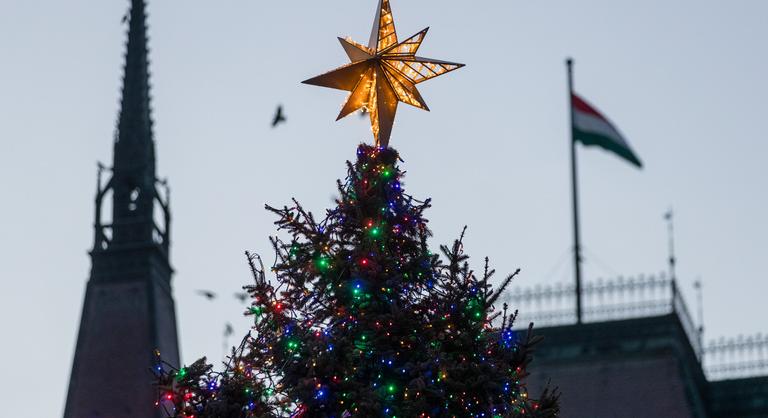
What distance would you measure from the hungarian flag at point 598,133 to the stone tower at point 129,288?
511 inches

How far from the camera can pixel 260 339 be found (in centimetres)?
2461

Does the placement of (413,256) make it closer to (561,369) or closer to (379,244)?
(379,244)

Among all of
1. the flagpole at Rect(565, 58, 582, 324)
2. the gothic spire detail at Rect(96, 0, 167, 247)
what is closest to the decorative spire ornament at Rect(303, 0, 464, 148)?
the flagpole at Rect(565, 58, 582, 324)

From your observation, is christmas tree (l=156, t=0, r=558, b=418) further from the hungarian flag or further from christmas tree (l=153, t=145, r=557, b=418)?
the hungarian flag

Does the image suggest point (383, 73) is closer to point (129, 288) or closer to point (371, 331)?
point (371, 331)

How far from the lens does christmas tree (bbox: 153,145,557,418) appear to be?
927 inches

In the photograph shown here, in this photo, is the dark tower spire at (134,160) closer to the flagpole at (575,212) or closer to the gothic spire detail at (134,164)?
the gothic spire detail at (134,164)

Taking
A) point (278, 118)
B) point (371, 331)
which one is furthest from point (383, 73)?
Result: point (278, 118)

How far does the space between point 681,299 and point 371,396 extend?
20.9 m

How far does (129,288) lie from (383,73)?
30507mm

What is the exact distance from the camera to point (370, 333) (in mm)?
24062

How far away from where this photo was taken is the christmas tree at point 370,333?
77.3 feet

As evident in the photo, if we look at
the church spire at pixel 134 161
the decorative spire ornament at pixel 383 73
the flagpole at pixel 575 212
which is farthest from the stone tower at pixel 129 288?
the decorative spire ornament at pixel 383 73

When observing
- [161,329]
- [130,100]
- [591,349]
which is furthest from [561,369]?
[130,100]
